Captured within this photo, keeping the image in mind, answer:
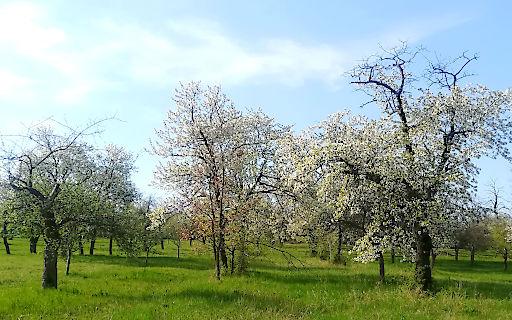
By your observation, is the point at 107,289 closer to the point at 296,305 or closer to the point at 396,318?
the point at 296,305

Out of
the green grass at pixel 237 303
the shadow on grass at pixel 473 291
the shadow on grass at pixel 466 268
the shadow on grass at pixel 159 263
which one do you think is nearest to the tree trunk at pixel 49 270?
the green grass at pixel 237 303

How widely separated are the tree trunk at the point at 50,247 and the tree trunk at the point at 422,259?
52.3ft

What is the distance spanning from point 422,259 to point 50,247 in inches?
647

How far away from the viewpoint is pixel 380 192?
22.5 metres

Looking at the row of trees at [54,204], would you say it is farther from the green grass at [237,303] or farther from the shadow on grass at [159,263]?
the shadow on grass at [159,263]

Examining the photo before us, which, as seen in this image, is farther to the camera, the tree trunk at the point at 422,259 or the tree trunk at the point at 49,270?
the tree trunk at the point at 422,259

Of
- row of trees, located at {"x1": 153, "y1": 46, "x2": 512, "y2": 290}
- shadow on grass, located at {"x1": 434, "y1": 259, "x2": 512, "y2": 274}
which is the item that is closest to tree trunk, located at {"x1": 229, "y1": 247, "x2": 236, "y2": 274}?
row of trees, located at {"x1": 153, "y1": 46, "x2": 512, "y2": 290}

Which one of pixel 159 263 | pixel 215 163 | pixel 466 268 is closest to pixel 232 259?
pixel 215 163

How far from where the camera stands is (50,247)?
65.9ft

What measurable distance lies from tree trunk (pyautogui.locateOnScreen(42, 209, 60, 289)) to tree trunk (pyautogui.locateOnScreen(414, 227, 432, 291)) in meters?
15.9

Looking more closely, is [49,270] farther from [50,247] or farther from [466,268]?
[466,268]

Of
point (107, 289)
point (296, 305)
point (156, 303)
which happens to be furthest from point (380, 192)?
point (107, 289)

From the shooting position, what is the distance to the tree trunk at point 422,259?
21.9 meters

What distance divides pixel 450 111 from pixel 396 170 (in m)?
3.88
